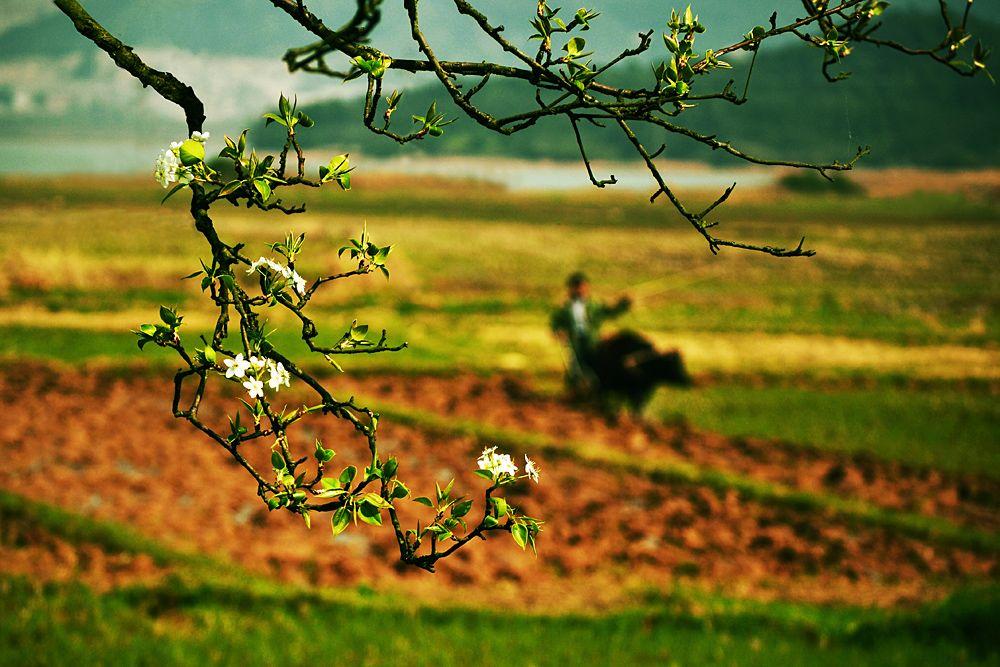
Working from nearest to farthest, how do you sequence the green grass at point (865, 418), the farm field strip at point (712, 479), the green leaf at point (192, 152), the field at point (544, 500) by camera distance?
A: the green leaf at point (192, 152)
the field at point (544, 500)
the farm field strip at point (712, 479)
the green grass at point (865, 418)

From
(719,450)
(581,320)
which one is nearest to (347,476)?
(719,450)

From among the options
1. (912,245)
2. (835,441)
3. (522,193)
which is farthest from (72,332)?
(522,193)

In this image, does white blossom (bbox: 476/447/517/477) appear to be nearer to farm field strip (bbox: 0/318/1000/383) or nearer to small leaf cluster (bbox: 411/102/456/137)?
small leaf cluster (bbox: 411/102/456/137)

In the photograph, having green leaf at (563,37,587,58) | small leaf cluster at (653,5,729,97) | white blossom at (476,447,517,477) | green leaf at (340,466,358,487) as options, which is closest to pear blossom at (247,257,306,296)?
green leaf at (340,466,358,487)

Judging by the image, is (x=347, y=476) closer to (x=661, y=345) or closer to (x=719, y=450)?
(x=719, y=450)

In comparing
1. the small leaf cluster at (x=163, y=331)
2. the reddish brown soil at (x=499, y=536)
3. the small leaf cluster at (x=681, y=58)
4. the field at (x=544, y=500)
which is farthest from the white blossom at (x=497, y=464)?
the reddish brown soil at (x=499, y=536)

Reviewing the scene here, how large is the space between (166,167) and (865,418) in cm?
1621

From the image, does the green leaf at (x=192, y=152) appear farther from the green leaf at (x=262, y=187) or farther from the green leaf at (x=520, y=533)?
the green leaf at (x=520, y=533)

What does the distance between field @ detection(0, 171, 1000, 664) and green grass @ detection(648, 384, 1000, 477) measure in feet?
0.26

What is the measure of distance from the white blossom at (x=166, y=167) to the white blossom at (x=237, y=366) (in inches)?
16.0

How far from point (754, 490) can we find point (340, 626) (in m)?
6.74

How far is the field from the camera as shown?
22.2 feet

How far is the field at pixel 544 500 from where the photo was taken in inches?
266

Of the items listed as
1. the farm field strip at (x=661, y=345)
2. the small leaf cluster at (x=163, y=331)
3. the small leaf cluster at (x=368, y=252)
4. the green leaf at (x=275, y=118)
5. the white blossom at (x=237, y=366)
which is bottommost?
the farm field strip at (x=661, y=345)
